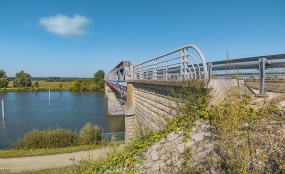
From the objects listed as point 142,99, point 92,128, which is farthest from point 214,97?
point 92,128

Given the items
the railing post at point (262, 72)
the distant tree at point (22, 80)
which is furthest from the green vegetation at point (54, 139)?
the distant tree at point (22, 80)

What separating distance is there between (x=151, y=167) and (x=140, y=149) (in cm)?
69

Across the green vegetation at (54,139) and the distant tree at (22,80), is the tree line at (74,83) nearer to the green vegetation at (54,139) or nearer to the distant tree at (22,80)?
the distant tree at (22,80)

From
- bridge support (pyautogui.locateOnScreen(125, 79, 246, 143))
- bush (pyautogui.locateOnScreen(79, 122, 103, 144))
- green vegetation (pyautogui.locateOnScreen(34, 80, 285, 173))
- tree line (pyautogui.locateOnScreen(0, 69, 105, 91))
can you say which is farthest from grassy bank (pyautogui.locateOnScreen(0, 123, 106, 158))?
tree line (pyautogui.locateOnScreen(0, 69, 105, 91))

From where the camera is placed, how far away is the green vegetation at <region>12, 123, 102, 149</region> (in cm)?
1292

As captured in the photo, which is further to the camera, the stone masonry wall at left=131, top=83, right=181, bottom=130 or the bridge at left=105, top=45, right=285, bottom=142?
the stone masonry wall at left=131, top=83, right=181, bottom=130

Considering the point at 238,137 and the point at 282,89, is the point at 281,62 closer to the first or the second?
the point at 282,89

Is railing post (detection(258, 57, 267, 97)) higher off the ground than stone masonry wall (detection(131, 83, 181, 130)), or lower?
higher

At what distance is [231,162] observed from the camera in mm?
2693

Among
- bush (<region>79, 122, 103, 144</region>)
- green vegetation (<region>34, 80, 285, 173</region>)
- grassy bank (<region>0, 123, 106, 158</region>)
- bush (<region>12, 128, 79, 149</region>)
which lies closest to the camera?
green vegetation (<region>34, 80, 285, 173</region>)

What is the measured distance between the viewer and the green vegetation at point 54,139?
42.4 feet

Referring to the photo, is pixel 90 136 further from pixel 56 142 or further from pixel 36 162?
pixel 36 162

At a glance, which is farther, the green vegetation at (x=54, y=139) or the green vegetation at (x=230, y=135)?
the green vegetation at (x=54, y=139)

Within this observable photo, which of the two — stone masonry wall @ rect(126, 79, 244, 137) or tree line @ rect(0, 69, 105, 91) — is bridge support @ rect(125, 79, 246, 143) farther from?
tree line @ rect(0, 69, 105, 91)
